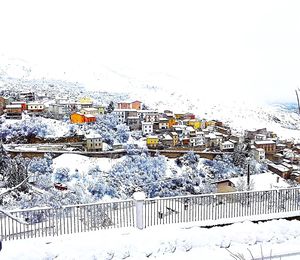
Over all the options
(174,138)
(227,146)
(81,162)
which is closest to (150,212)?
(81,162)

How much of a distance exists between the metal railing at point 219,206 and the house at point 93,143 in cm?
2147

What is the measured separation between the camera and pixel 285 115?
5188 cm

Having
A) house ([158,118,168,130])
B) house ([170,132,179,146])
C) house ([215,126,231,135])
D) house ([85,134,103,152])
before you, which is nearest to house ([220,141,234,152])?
house ([170,132,179,146])

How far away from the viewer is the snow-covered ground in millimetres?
3754

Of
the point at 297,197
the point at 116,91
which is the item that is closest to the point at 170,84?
the point at 116,91

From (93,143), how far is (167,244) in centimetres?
2238

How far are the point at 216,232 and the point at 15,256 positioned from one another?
2207 millimetres

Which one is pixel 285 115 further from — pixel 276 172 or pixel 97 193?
pixel 97 193

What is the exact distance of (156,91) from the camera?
5772 centimetres

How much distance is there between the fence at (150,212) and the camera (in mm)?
4238

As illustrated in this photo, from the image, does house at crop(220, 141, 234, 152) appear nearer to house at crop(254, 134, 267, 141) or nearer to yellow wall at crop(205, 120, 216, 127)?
house at crop(254, 134, 267, 141)

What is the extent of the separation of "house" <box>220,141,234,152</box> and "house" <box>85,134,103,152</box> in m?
9.42

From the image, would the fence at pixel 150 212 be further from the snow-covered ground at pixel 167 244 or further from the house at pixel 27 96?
the house at pixel 27 96

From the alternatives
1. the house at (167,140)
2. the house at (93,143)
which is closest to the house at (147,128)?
the house at (167,140)
